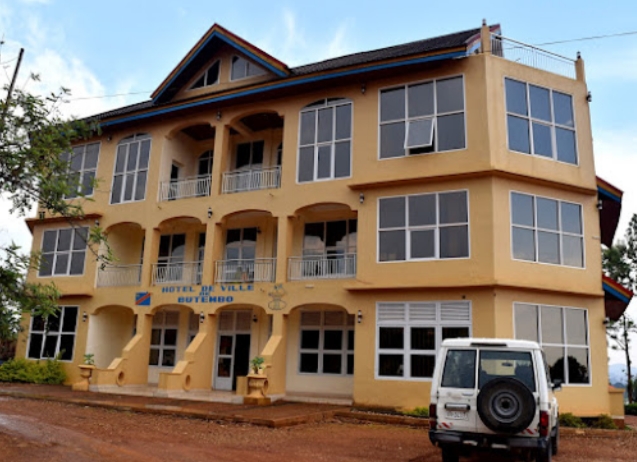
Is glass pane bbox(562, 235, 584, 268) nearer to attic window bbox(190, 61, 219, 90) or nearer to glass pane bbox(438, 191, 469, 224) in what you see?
glass pane bbox(438, 191, 469, 224)

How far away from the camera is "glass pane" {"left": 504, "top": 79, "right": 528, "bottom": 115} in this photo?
55.8ft

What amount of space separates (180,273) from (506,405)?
16.2 m

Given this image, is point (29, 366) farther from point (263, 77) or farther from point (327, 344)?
point (263, 77)

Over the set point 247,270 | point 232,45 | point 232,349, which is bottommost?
point 232,349

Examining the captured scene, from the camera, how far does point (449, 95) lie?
1730 centimetres

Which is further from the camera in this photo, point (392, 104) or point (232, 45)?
point (232, 45)

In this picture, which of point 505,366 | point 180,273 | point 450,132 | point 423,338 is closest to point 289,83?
point 450,132

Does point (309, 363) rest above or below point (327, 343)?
below

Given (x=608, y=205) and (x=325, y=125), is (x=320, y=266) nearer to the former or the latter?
(x=325, y=125)

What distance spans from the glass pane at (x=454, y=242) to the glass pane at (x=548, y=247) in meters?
2.21

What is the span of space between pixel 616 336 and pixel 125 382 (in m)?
26.4

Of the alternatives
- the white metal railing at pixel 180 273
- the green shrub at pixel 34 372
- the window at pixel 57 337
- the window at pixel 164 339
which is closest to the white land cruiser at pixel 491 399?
the white metal railing at pixel 180 273

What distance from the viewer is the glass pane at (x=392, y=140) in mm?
17594

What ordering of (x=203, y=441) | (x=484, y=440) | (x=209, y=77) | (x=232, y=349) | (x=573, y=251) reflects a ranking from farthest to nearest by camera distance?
(x=209, y=77) → (x=232, y=349) → (x=573, y=251) → (x=203, y=441) → (x=484, y=440)
